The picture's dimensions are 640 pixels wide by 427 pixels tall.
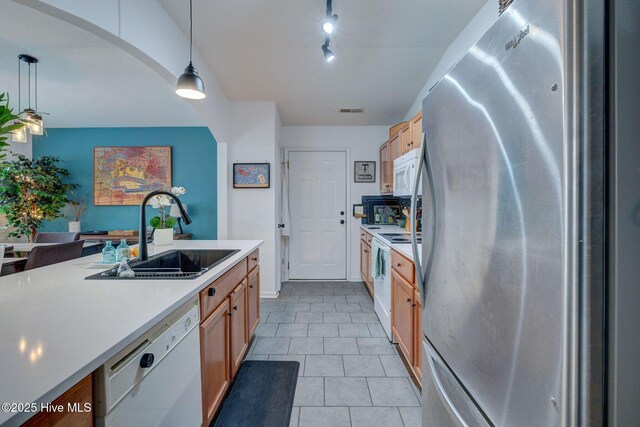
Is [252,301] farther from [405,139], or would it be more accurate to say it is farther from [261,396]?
[405,139]

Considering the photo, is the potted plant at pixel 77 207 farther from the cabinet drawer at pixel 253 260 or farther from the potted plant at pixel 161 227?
the cabinet drawer at pixel 253 260

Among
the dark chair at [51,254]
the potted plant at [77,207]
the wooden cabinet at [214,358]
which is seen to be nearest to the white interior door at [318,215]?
the dark chair at [51,254]

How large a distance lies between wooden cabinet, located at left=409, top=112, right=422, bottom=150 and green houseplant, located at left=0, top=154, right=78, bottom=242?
496 centimetres

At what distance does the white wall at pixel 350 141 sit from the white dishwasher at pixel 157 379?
333 centimetres

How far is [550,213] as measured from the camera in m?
0.52

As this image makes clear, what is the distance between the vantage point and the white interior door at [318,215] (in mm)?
4289

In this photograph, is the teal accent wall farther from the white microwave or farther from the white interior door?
the white microwave

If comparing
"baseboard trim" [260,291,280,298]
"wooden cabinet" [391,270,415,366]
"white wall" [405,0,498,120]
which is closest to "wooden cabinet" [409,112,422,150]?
"white wall" [405,0,498,120]

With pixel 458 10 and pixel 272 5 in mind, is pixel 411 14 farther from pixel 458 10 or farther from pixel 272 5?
pixel 272 5

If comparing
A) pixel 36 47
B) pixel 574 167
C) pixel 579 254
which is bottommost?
pixel 579 254

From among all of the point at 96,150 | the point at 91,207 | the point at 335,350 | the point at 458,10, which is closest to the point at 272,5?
the point at 458,10

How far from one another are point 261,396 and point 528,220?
5.88 ft

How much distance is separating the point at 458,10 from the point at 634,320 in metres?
2.30

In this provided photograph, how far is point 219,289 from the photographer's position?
1.46 metres
